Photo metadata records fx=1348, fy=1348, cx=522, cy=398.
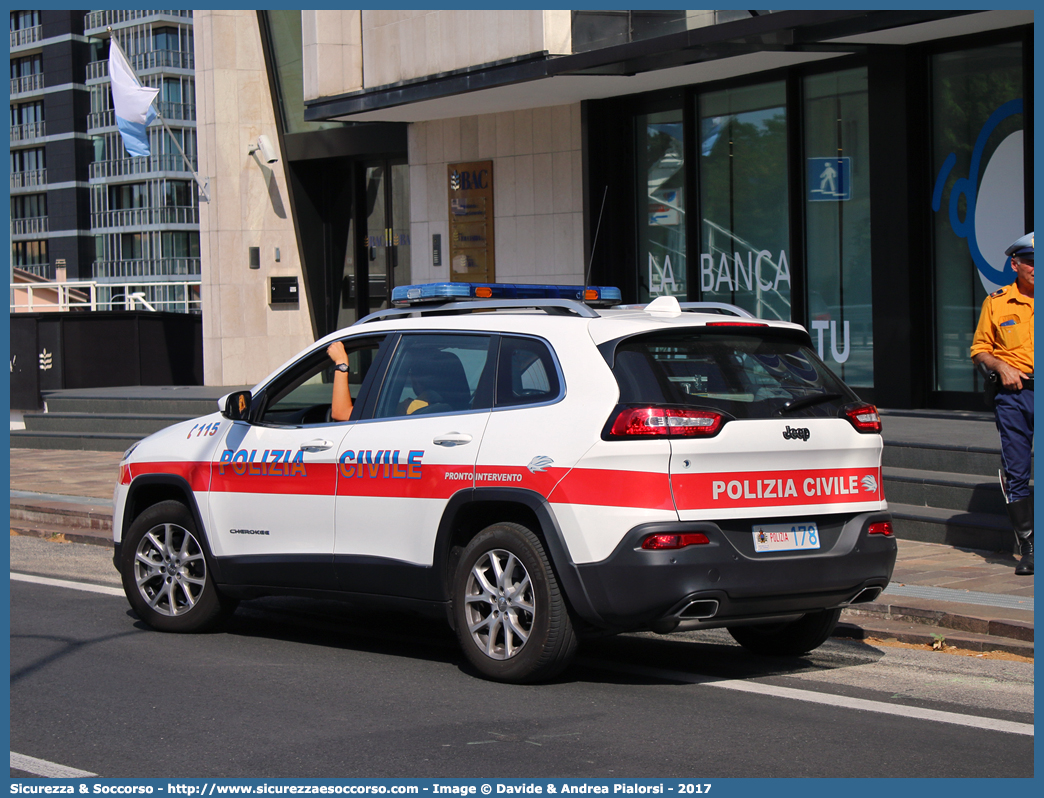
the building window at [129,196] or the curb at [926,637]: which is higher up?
the building window at [129,196]

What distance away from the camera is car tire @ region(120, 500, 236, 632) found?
7.62 metres

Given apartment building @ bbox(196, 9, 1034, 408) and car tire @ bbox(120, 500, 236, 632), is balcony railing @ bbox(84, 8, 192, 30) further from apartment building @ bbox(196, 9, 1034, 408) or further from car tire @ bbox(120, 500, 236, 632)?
car tire @ bbox(120, 500, 236, 632)

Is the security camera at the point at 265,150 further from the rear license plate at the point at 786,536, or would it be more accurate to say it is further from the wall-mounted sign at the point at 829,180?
the rear license plate at the point at 786,536

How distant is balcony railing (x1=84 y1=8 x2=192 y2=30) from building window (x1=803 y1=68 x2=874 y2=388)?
70.2 metres

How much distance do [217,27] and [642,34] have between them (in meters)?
9.74

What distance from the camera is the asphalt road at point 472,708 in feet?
16.5

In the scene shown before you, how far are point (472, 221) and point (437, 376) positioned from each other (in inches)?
492

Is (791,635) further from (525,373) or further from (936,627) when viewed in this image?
(525,373)

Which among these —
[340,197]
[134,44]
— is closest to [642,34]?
[340,197]

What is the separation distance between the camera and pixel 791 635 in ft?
22.8

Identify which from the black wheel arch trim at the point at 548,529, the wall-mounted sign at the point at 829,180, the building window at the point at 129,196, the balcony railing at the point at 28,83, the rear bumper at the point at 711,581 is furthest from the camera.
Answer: the balcony railing at the point at 28,83

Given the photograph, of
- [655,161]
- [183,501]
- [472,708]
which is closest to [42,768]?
[472,708]

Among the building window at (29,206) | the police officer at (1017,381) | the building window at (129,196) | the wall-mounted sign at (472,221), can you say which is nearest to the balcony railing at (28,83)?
the building window at (29,206)

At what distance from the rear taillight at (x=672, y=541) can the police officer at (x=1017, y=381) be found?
3.48 metres
